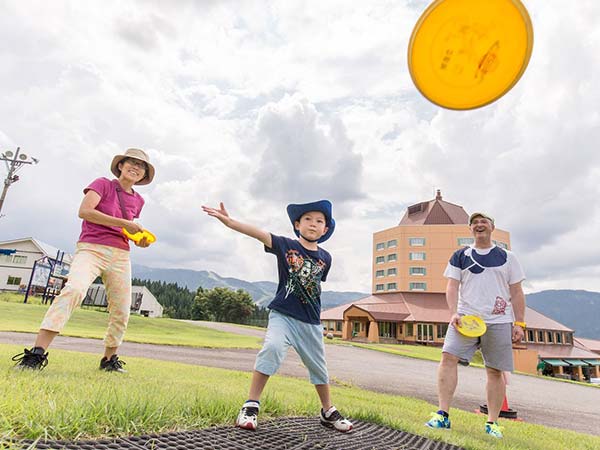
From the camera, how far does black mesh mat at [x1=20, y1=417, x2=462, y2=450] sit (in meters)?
1.87

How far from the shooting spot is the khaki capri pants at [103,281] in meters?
3.63

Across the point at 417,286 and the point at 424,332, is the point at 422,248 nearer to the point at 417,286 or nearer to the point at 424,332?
the point at 417,286

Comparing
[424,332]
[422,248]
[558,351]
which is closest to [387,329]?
[424,332]

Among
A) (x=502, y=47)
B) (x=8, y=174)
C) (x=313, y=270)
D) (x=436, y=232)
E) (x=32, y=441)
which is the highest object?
(x=436, y=232)

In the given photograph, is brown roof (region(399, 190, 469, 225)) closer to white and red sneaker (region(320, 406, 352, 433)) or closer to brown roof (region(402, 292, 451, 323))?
brown roof (region(402, 292, 451, 323))

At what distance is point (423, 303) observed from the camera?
4800 centimetres

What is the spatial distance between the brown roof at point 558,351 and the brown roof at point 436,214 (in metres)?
17.9

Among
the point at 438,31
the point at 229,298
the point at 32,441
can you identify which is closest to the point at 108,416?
the point at 32,441

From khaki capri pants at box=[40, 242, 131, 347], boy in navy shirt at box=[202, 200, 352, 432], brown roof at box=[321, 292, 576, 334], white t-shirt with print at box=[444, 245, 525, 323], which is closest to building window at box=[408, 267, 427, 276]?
brown roof at box=[321, 292, 576, 334]

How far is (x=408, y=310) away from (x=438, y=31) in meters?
46.7

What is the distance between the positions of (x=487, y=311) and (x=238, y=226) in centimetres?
274

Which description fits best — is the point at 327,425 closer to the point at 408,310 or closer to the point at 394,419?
the point at 394,419

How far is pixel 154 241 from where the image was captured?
4.06 m

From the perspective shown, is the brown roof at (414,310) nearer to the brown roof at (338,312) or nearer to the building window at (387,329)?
the brown roof at (338,312)
